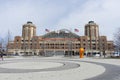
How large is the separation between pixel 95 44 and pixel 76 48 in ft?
49.2

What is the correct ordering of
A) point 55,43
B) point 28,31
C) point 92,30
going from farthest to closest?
point 92,30
point 28,31
point 55,43

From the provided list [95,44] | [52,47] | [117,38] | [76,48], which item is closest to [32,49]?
[52,47]

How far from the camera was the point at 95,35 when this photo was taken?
15000 centimetres

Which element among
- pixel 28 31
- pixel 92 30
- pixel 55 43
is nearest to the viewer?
pixel 55 43

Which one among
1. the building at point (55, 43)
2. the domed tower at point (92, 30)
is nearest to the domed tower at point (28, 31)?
the building at point (55, 43)

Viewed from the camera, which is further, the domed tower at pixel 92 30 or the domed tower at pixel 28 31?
the domed tower at pixel 92 30

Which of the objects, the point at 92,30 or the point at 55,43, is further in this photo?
the point at 92,30

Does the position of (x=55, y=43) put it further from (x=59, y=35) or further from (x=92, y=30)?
(x=92, y=30)

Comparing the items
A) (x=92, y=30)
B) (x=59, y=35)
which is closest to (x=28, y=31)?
(x=59, y=35)

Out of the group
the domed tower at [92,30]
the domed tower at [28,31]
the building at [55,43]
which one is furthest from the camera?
the domed tower at [92,30]

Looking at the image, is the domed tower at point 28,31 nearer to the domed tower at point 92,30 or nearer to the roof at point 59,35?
the roof at point 59,35

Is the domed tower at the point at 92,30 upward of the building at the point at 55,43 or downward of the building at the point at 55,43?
upward

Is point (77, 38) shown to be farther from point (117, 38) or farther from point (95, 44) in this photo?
point (117, 38)

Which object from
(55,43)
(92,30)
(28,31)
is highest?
(92,30)
